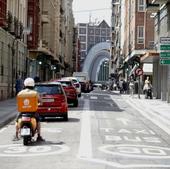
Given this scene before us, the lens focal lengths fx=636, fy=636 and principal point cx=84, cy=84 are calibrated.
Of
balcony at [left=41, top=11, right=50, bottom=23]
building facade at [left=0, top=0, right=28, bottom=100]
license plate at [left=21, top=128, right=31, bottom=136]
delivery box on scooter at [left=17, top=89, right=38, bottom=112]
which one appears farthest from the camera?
balcony at [left=41, top=11, right=50, bottom=23]

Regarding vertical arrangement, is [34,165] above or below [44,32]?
below

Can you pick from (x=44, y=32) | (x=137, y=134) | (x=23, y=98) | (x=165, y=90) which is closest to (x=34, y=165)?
(x=23, y=98)

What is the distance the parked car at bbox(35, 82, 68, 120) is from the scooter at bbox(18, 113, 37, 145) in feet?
28.7

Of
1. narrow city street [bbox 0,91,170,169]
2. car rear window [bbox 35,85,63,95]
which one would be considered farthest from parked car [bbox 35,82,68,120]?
narrow city street [bbox 0,91,170,169]

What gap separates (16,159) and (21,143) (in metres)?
3.16

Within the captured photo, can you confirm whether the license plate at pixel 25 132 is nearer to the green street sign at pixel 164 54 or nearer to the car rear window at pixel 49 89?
the car rear window at pixel 49 89

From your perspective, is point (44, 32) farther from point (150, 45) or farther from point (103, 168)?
point (103, 168)

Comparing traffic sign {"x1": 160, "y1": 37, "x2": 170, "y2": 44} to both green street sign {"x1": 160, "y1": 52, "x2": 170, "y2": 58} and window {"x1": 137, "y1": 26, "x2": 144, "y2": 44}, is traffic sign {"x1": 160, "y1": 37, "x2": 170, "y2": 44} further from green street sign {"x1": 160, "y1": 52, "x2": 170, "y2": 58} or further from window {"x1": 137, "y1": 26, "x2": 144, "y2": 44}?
window {"x1": 137, "y1": 26, "x2": 144, "y2": 44}

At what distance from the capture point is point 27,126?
50.8ft

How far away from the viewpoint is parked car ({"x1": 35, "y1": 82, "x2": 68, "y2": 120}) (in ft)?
80.9

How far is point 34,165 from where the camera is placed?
473 inches

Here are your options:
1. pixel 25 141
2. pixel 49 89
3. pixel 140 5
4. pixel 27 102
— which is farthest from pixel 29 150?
pixel 140 5

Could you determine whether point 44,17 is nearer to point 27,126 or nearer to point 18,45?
point 18,45

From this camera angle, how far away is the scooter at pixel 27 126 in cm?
1535
